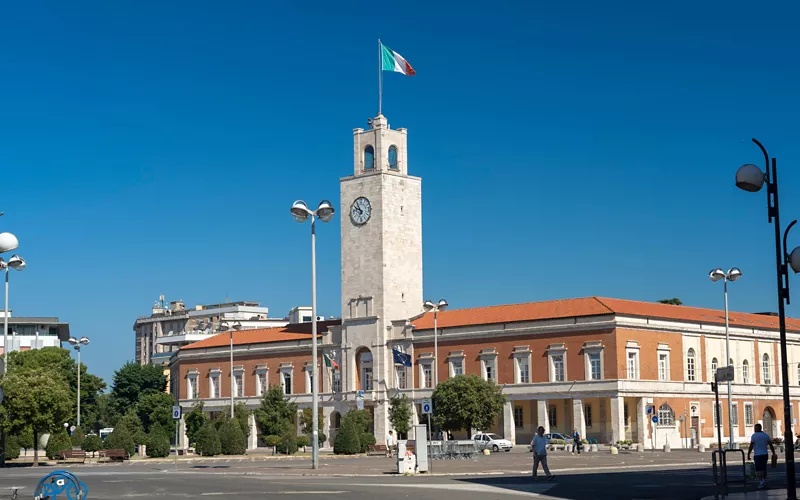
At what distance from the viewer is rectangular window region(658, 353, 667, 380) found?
8188 cm

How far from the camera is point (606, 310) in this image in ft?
267

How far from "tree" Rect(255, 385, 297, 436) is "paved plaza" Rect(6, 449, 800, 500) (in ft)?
A: 158

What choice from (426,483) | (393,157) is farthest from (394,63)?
(426,483)

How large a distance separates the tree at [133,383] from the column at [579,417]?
6352 cm

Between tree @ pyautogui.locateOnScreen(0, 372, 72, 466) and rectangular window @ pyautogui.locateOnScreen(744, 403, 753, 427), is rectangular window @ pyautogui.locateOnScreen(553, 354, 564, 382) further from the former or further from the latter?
tree @ pyautogui.locateOnScreen(0, 372, 72, 466)

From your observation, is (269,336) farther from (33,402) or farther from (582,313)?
(33,402)

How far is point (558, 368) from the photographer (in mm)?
83125

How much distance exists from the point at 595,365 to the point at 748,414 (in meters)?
14.0

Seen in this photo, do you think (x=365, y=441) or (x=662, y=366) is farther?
(x=662, y=366)

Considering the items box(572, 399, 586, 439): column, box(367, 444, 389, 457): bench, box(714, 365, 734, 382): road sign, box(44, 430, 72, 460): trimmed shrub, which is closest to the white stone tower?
box(572, 399, 586, 439): column

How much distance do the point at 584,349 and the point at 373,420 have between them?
2135 centimetres

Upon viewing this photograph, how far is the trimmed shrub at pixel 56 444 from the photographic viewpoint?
65875 mm

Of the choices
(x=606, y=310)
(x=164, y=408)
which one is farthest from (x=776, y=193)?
(x=164, y=408)

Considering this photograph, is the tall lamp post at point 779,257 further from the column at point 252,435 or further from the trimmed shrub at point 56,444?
the column at point 252,435
